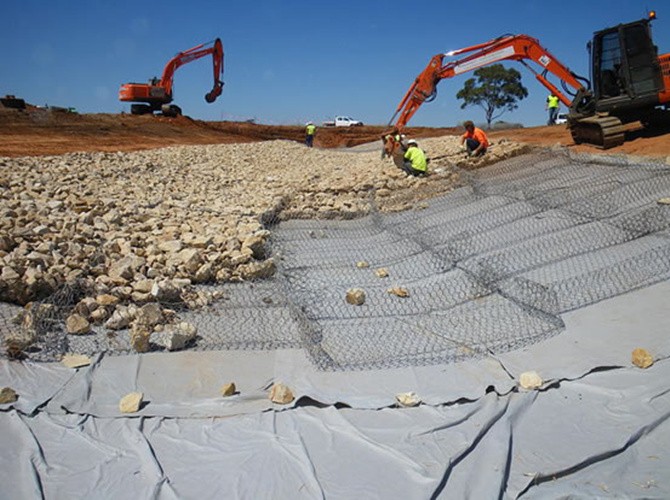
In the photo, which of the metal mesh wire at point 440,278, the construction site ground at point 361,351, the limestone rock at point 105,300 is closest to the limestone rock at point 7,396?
the construction site ground at point 361,351

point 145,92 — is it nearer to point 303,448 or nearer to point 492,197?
point 492,197

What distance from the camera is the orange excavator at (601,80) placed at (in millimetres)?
9555

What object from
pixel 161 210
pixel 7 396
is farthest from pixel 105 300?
pixel 161 210

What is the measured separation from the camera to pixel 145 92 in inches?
831

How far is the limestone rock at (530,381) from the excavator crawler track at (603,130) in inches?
326

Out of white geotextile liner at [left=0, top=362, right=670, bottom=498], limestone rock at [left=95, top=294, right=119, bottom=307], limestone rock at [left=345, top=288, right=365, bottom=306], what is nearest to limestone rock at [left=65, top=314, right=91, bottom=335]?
limestone rock at [left=95, top=294, right=119, bottom=307]

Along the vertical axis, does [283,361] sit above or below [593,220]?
below

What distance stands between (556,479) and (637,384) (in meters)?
1.08

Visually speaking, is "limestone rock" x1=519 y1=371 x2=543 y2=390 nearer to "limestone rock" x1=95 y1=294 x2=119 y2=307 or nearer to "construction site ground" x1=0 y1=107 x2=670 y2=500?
"construction site ground" x1=0 y1=107 x2=670 y2=500

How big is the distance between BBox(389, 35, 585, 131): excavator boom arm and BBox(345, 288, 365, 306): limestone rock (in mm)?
6829

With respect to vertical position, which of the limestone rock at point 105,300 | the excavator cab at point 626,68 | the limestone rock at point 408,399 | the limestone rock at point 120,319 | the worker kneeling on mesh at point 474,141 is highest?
the excavator cab at point 626,68

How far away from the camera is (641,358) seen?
340 cm

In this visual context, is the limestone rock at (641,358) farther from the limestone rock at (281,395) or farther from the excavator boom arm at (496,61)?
the excavator boom arm at (496,61)

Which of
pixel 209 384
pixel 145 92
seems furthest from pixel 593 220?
pixel 145 92
